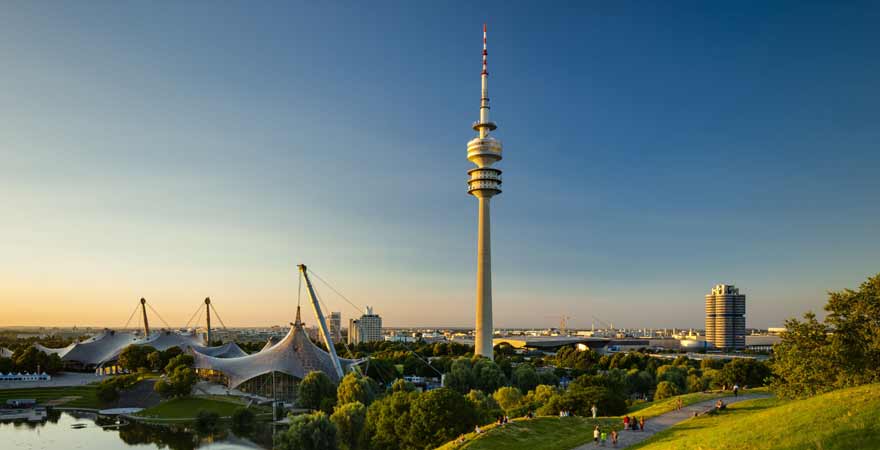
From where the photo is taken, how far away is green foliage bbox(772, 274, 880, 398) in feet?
108

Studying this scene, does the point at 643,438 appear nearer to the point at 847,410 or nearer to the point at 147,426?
the point at 847,410

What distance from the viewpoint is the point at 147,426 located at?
68125 mm

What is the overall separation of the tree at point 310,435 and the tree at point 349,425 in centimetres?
219

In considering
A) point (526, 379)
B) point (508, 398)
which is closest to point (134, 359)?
point (526, 379)

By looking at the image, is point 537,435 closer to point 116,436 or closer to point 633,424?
point 633,424

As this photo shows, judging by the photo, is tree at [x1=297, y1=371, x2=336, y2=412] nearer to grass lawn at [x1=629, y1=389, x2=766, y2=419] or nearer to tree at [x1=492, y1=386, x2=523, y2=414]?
tree at [x1=492, y1=386, x2=523, y2=414]

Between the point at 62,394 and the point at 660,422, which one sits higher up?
the point at 660,422

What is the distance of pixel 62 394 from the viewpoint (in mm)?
88625

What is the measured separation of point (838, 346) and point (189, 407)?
233ft

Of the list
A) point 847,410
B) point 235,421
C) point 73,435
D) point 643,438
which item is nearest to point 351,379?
point 235,421

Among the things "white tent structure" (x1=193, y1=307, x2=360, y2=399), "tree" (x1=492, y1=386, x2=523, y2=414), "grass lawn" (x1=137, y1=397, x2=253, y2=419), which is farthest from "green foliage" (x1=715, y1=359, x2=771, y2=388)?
"grass lawn" (x1=137, y1=397, x2=253, y2=419)

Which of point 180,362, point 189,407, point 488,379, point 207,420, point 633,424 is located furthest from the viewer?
point 180,362

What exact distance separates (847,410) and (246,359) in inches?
3332

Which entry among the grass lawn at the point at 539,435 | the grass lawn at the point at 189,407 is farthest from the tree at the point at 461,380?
the grass lawn at the point at 539,435
